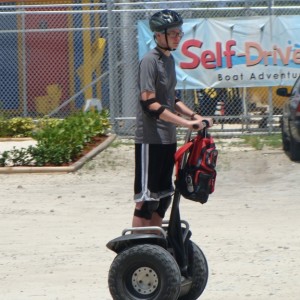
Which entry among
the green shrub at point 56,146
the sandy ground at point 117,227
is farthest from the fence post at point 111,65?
the sandy ground at point 117,227

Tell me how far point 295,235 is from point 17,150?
610cm

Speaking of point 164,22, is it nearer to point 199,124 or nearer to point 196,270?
point 199,124

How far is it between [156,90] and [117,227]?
3.83 meters

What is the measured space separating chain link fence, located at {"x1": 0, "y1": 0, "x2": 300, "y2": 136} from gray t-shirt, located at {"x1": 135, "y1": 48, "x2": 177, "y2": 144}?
35.0ft

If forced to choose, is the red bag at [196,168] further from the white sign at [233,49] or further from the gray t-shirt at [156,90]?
the white sign at [233,49]

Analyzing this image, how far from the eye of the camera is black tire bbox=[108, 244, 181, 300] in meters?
6.24

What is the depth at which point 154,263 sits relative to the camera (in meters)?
6.27

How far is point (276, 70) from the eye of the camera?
56.2 feet

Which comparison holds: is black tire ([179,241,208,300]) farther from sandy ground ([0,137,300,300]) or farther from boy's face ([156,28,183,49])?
boy's face ([156,28,183,49])

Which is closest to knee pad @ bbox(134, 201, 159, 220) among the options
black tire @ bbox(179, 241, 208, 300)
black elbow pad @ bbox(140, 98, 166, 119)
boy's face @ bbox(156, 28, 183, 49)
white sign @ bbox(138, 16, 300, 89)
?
black tire @ bbox(179, 241, 208, 300)

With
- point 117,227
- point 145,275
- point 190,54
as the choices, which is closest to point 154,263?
point 145,275

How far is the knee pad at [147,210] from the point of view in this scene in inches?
251

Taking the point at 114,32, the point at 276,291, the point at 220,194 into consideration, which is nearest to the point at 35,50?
the point at 114,32

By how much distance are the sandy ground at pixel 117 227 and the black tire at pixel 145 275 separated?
0.76 metres
